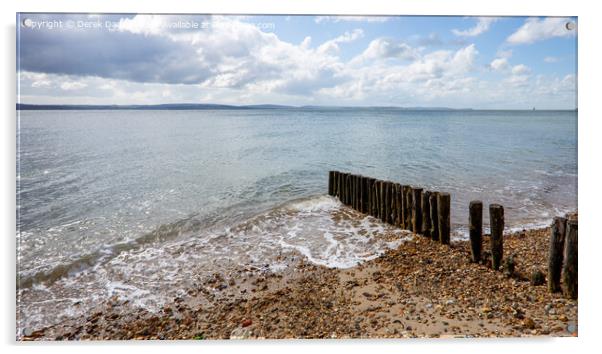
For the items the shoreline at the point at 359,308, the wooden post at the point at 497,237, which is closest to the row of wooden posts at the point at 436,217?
the wooden post at the point at 497,237

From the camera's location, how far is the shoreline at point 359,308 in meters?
5.24

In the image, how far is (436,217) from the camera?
7715 mm

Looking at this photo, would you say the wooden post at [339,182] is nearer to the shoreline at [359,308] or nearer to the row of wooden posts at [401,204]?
the row of wooden posts at [401,204]

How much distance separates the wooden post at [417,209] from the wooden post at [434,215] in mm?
350

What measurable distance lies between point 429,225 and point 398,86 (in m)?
3.09

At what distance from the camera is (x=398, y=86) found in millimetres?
8617

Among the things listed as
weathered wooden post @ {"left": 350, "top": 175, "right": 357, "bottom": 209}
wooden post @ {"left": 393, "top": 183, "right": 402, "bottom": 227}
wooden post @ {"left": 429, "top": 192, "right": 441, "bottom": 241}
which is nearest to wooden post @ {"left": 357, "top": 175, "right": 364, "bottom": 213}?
weathered wooden post @ {"left": 350, "top": 175, "right": 357, "bottom": 209}

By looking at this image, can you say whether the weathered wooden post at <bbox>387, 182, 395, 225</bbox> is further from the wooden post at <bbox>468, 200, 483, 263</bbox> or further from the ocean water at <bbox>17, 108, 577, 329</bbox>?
the wooden post at <bbox>468, 200, 483, 263</bbox>

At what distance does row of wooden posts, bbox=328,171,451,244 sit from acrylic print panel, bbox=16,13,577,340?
43mm

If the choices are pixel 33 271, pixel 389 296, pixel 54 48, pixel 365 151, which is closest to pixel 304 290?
pixel 389 296

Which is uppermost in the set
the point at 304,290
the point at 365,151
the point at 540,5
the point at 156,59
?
the point at 540,5

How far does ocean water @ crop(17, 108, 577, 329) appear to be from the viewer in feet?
22.9

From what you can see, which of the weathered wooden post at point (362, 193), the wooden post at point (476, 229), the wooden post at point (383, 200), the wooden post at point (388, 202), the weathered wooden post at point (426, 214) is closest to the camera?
the wooden post at point (476, 229)

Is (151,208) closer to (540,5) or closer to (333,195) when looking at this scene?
(333,195)
